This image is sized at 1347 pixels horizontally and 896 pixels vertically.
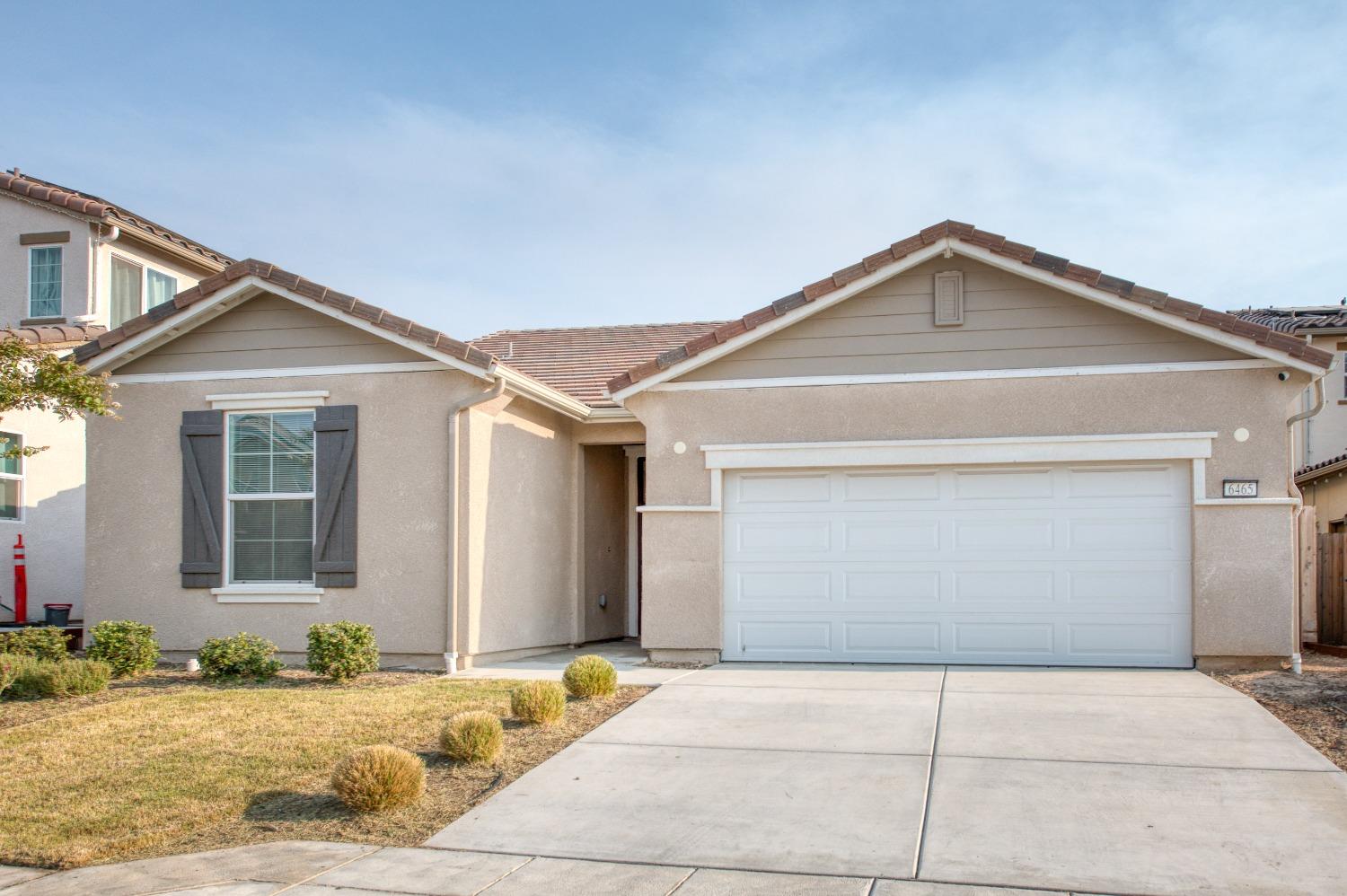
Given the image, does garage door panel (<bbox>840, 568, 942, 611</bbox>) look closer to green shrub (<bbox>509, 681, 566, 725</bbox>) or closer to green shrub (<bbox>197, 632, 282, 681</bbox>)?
green shrub (<bbox>509, 681, 566, 725</bbox>)

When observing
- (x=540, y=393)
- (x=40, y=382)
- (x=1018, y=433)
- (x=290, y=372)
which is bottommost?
(x=1018, y=433)

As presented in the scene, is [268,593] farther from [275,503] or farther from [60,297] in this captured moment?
[60,297]

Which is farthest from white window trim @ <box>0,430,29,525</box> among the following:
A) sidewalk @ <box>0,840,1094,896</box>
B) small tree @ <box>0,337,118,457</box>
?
sidewalk @ <box>0,840,1094,896</box>

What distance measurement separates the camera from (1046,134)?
12.7 m

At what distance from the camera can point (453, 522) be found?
1198 cm

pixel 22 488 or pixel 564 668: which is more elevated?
pixel 22 488

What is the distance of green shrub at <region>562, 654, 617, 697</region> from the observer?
9719 millimetres

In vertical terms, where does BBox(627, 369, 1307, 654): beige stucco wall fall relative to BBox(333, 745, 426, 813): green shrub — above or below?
above

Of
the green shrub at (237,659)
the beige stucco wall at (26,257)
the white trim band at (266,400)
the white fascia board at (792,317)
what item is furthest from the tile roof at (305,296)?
the beige stucco wall at (26,257)

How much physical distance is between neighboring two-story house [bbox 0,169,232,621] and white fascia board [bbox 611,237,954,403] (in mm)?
7582

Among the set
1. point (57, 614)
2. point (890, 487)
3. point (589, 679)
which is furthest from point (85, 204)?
point (890, 487)

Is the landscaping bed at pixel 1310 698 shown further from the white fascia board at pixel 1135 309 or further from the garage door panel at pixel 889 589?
the white fascia board at pixel 1135 309

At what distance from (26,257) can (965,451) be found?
15.8 m

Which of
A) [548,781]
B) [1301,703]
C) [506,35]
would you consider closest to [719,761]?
[548,781]
